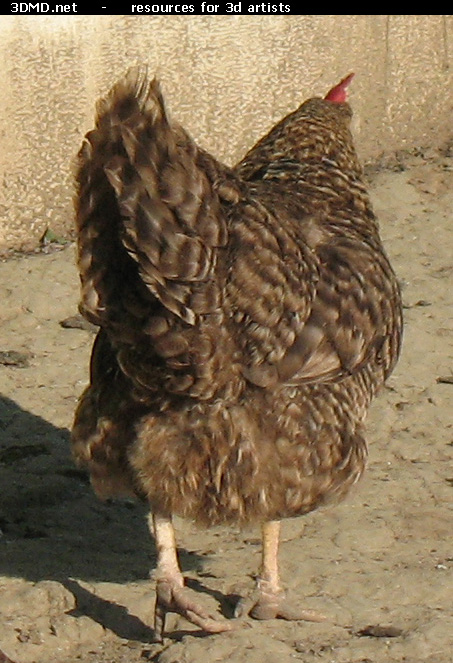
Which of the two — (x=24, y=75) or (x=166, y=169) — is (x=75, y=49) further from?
(x=166, y=169)

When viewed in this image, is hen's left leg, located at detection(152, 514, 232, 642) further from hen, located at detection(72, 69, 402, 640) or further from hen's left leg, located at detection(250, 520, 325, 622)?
hen's left leg, located at detection(250, 520, 325, 622)

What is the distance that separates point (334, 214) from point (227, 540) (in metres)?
1.27

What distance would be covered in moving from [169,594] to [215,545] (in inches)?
25.4

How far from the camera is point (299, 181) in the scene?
4.52 meters

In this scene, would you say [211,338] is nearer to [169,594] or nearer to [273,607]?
[169,594]

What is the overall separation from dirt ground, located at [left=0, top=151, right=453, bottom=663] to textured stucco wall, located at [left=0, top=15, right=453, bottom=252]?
719mm

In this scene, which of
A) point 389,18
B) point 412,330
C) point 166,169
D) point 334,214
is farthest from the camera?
point 389,18

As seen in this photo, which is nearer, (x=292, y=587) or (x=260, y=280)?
(x=260, y=280)

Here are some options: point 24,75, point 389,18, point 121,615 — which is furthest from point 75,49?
point 121,615

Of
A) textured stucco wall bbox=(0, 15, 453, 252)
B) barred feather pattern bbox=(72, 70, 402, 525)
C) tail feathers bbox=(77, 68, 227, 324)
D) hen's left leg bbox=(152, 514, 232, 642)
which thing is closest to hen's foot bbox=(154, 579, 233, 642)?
hen's left leg bbox=(152, 514, 232, 642)
